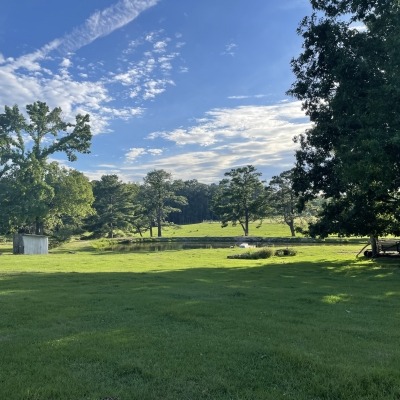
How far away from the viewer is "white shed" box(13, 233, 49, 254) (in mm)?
44406

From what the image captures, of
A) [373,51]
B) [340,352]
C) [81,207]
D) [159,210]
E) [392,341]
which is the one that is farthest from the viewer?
[159,210]

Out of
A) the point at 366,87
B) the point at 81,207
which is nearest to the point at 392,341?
the point at 366,87

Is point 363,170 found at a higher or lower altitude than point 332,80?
lower

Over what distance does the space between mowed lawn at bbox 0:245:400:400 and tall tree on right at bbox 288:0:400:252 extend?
8.25m

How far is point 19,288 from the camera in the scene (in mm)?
15914

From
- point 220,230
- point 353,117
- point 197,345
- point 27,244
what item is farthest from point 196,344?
point 220,230

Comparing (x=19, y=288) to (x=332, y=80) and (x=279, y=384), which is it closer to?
(x=279, y=384)

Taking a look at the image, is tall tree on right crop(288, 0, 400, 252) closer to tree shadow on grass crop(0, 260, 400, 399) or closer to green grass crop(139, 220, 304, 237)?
tree shadow on grass crop(0, 260, 400, 399)

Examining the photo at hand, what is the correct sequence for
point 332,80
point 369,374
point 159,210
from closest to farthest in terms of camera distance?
point 369,374
point 332,80
point 159,210

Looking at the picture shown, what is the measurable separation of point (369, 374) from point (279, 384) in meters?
1.39

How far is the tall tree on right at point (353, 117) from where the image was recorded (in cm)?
1989

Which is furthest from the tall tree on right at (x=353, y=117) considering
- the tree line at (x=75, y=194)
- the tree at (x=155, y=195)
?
the tree at (x=155, y=195)

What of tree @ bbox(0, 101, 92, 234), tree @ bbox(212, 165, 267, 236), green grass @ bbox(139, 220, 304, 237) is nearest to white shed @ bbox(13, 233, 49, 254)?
tree @ bbox(0, 101, 92, 234)

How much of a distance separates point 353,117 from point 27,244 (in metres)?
37.3
